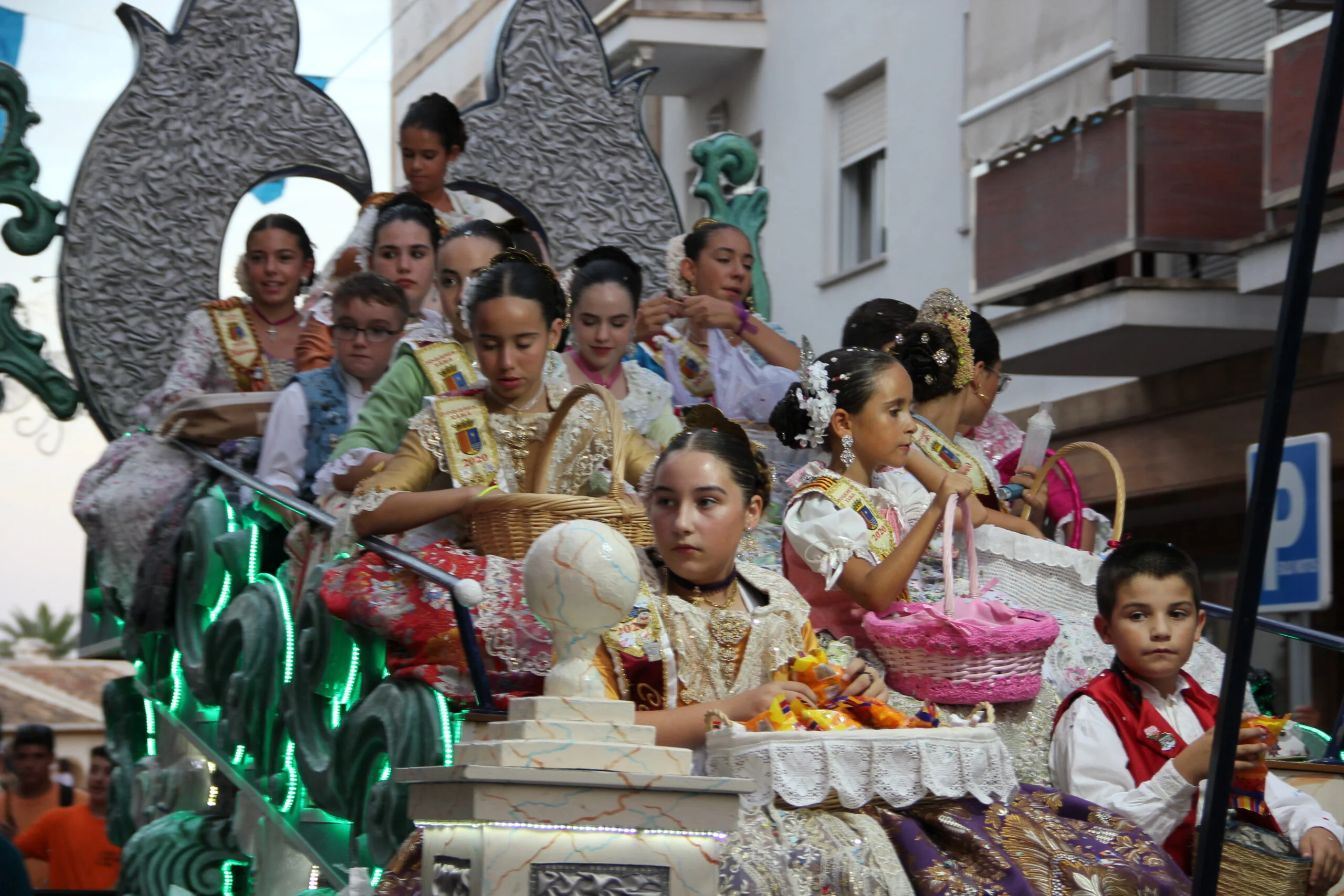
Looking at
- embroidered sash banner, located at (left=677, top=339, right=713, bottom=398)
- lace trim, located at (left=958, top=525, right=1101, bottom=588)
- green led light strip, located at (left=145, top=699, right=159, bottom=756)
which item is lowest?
green led light strip, located at (left=145, top=699, right=159, bottom=756)

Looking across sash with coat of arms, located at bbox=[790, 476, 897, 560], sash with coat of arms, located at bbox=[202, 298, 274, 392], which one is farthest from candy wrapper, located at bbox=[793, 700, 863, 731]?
sash with coat of arms, located at bbox=[202, 298, 274, 392]

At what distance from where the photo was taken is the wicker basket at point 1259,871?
3902 mm

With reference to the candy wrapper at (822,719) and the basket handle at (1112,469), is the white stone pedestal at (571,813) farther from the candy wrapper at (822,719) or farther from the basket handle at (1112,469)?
the basket handle at (1112,469)

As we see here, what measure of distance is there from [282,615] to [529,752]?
2839 millimetres

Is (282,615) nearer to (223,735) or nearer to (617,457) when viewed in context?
(223,735)

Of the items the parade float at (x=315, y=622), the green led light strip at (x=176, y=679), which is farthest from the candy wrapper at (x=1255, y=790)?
the green led light strip at (x=176, y=679)

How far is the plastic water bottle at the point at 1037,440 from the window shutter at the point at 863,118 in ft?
35.5

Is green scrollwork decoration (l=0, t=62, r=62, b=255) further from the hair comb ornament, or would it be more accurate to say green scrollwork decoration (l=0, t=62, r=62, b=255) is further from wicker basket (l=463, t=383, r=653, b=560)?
the hair comb ornament

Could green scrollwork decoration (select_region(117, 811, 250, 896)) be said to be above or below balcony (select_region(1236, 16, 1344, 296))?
below

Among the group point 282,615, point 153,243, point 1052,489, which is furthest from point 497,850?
point 153,243

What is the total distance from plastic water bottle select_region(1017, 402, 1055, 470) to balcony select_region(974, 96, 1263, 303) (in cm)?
551

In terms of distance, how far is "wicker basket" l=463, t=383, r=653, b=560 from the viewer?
4.39m

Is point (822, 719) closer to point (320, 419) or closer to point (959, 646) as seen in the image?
point (959, 646)

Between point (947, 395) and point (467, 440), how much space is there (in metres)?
1.69
